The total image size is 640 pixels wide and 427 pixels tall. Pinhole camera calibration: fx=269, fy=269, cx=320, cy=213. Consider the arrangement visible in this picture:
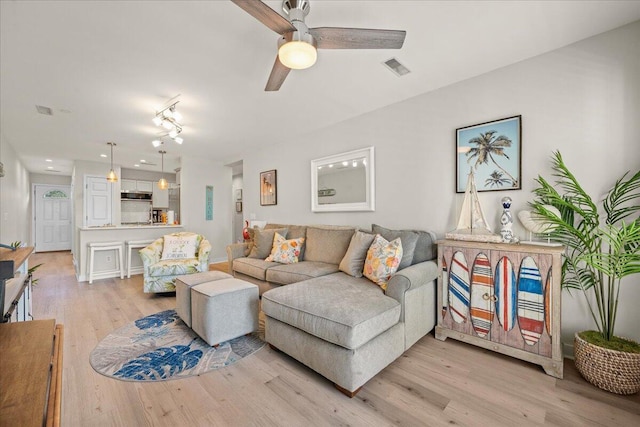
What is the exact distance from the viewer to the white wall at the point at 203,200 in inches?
237

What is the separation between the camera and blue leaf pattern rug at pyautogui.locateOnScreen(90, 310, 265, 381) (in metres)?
2.00

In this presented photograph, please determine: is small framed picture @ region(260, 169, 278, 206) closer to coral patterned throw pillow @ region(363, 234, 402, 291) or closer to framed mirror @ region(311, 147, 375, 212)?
framed mirror @ region(311, 147, 375, 212)

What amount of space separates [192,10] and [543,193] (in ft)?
9.63

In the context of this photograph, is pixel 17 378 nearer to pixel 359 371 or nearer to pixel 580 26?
pixel 359 371

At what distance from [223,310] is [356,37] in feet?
7.52

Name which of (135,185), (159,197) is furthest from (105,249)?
(159,197)

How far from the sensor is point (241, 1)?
4.22 ft

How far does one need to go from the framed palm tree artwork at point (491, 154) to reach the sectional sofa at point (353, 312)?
2.39 feet

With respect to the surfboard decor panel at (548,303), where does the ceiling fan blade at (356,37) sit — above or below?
above

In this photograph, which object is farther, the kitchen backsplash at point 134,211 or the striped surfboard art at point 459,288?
the kitchen backsplash at point 134,211

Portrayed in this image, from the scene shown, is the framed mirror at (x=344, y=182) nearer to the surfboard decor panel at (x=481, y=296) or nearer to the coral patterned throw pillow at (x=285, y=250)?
the coral patterned throw pillow at (x=285, y=250)

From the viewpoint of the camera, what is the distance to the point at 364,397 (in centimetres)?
172

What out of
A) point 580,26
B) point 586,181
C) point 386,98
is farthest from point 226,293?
point 580,26

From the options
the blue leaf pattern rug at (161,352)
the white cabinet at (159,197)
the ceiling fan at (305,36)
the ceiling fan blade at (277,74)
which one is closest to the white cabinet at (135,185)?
the white cabinet at (159,197)
